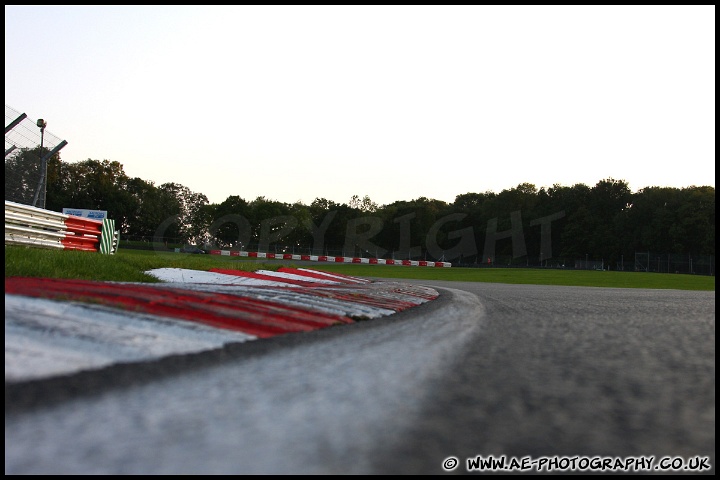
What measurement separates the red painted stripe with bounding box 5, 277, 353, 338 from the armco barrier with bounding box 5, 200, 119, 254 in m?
7.59

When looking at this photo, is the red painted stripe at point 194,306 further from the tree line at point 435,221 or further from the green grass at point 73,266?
the tree line at point 435,221

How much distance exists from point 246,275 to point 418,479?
9.97m

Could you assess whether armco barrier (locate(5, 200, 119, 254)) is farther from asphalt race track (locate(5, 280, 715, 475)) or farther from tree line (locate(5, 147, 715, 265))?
tree line (locate(5, 147, 715, 265))

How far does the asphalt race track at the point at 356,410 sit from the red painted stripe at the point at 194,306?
63 centimetres

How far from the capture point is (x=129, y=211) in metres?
88.8

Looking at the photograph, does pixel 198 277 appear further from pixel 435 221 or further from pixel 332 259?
pixel 435 221

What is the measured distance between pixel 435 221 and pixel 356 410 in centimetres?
9958

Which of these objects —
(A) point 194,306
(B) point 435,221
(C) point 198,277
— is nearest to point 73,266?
(C) point 198,277

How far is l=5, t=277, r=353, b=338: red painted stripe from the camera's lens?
4.09m

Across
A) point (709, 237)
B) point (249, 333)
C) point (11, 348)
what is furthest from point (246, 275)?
point (709, 237)

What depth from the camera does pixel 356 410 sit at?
2068 millimetres

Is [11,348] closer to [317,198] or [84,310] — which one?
[84,310]

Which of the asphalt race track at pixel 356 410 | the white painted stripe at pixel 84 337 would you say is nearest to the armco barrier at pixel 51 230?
the white painted stripe at pixel 84 337

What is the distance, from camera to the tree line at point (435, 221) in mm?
78188
